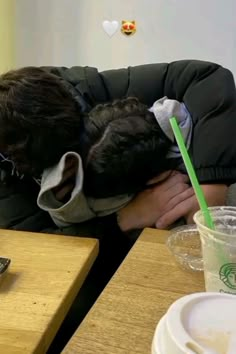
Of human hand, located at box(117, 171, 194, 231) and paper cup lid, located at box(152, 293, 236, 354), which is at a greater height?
paper cup lid, located at box(152, 293, 236, 354)

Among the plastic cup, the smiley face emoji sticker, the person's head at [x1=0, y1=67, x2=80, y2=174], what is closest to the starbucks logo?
the plastic cup

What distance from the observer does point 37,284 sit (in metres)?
0.68

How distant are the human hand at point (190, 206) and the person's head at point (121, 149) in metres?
0.08

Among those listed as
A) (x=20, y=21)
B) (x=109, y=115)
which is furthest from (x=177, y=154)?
(x=20, y=21)

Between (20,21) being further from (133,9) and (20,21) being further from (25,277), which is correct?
(25,277)

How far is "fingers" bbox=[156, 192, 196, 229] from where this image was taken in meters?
0.97

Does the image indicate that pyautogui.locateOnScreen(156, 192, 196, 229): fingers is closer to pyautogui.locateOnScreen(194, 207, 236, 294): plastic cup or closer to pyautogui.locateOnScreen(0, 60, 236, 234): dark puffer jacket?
pyautogui.locateOnScreen(0, 60, 236, 234): dark puffer jacket

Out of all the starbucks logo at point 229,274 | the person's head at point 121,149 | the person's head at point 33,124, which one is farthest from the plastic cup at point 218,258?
the person's head at point 33,124

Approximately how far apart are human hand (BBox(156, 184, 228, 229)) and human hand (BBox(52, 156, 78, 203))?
19cm

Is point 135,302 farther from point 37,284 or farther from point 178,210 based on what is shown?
point 178,210

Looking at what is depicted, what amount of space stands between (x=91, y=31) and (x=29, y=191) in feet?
4.03

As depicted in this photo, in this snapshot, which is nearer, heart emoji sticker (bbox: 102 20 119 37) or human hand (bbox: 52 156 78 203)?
human hand (bbox: 52 156 78 203)

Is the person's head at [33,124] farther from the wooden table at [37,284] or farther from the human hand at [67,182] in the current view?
the wooden table at [37,284]

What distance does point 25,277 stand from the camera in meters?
0.70
